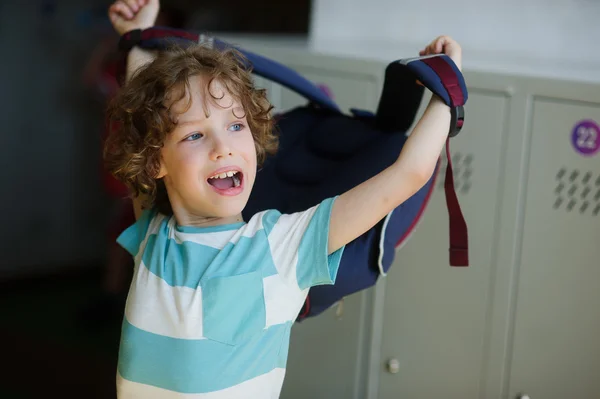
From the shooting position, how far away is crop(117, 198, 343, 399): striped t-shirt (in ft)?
4.07

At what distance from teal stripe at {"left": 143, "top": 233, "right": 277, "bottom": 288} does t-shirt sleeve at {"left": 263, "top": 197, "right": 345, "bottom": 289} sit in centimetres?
2

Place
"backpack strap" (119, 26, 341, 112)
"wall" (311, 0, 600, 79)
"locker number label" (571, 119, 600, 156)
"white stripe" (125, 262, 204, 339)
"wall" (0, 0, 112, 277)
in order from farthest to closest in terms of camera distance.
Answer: "wall" (0, 0, 112, 277) → "wall" (311, 0, 600, 79) → "locker number label" (571, 119, 600, 156) → "backpack strap" (119, 26, 341, 112) → "white stripe" (125, 262, 204, 339)

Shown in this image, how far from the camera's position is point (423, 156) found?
4.07 feet

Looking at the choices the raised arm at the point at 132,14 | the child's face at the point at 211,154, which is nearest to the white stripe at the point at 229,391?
the child's face at the point at 211,154

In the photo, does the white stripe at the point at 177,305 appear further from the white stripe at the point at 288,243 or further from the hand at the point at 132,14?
the hand at the point at 132,14

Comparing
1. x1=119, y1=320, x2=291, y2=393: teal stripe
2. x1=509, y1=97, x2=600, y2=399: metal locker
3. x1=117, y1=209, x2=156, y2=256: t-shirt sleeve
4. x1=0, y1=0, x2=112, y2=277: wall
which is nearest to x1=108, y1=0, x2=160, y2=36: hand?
x1=117, y1=209, x2=156, y2=256: t-shirt sleeve

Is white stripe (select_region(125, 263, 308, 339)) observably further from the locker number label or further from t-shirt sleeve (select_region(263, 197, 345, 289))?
the locker number label

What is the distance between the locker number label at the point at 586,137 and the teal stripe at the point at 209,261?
87 cm

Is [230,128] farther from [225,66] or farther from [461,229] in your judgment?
[461,229]

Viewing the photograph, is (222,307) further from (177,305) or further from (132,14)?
(132,14)

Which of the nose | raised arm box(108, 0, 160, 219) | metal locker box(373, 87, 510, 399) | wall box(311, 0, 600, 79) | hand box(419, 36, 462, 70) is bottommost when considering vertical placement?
metal locker box(373, 87, 510, 399)

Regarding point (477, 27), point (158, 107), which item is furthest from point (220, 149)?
point (477, 27)

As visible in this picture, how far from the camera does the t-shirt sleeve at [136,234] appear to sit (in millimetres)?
1430

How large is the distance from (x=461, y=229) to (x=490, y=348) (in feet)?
2.45
